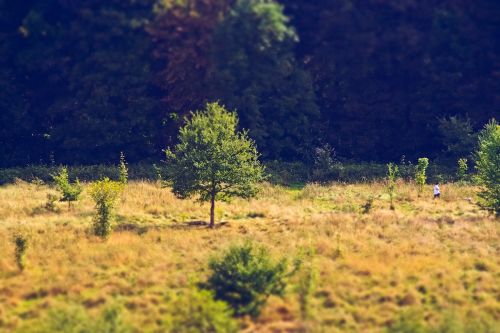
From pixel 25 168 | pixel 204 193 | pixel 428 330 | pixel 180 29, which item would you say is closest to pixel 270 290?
pixel 428 330

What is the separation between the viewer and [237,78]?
54.3 metres

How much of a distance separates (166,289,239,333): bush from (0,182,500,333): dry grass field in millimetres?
570

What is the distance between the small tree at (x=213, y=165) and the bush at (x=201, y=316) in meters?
9.77

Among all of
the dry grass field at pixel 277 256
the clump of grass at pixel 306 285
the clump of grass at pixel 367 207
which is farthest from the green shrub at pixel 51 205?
the clump of grass at pixel 367 207

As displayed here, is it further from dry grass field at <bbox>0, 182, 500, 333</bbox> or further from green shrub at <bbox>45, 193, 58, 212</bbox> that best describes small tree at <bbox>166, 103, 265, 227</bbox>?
green shrub at <bbox>45, 193, 58, 212</bbox>

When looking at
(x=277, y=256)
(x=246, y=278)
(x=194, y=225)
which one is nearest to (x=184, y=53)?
(x=194, y=225)

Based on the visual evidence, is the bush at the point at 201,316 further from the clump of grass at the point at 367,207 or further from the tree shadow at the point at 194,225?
the clump of grass at the point at 367,207

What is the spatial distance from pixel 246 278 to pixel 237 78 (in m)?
33.9

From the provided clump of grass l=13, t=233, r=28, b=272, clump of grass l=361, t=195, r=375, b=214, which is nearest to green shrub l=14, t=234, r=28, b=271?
clump of grass l=13, t=233, r=28, b=272

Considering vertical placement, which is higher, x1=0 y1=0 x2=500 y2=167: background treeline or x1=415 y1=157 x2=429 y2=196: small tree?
x1=0 y1=0 x2=500 y2=167: background treeline

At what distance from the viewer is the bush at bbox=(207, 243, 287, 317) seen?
22266 mm

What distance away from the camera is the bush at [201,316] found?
2017cm

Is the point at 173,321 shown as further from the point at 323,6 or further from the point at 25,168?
the point at 323,6

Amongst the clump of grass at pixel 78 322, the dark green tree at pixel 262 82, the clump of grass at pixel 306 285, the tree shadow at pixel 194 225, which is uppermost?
the dark green tree at pixel 262 82
